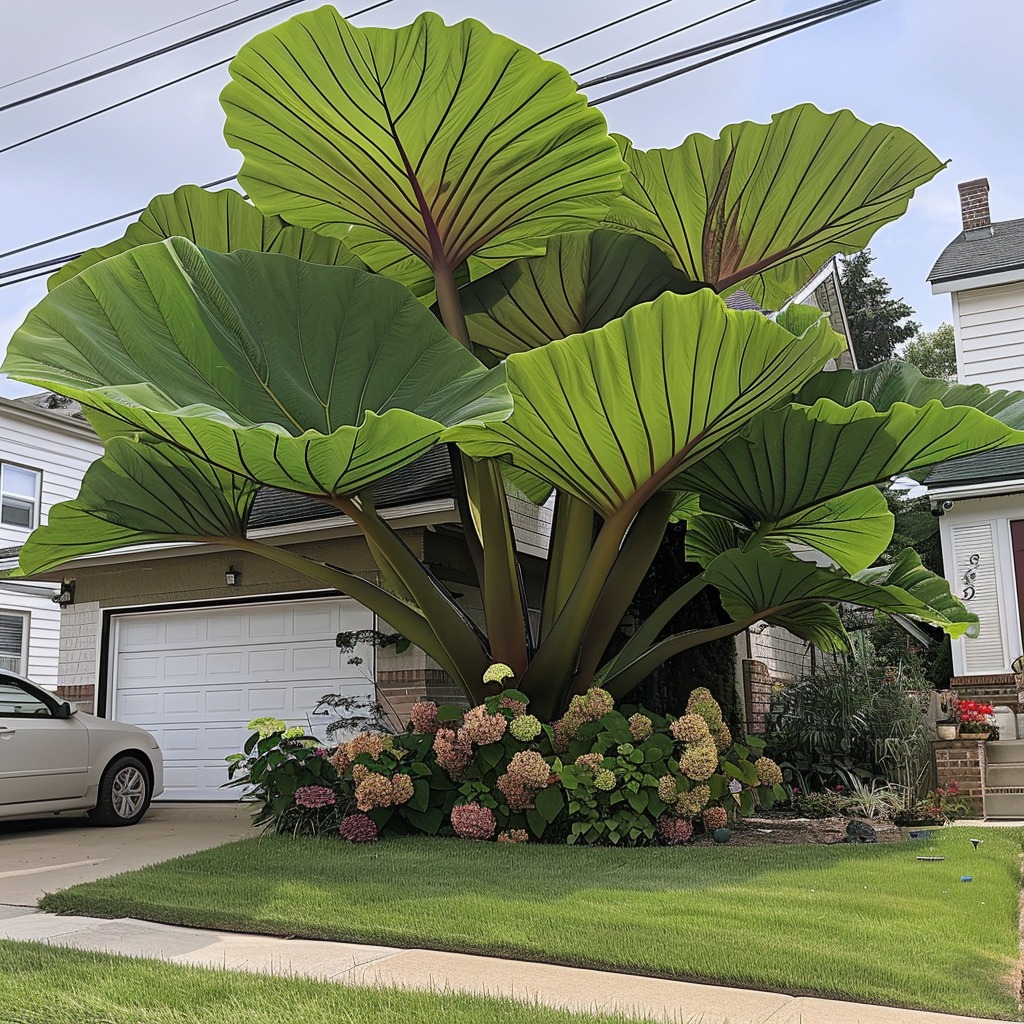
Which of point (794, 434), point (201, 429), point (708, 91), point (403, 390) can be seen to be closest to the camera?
point (201, 429)

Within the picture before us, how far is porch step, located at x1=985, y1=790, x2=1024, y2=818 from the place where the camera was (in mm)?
9883

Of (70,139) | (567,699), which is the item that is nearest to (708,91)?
(567,699)

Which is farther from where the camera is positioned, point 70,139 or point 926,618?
point 70,139

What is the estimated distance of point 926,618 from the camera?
8.87m

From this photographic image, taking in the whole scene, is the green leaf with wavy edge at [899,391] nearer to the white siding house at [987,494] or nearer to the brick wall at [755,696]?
the white siding house at [987,494]

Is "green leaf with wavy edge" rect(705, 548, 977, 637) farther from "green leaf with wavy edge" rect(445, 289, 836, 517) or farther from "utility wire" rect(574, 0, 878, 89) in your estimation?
"utility wire" rect(574, 0, 878, 89)

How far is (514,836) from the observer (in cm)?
756

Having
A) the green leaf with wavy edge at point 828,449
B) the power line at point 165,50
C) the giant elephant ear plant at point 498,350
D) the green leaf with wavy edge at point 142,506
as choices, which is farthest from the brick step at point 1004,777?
the power line at point 165,50

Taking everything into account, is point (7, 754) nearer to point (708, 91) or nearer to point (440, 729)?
point (440, 729)

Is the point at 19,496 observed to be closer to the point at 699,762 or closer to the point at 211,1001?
the point at 699,762

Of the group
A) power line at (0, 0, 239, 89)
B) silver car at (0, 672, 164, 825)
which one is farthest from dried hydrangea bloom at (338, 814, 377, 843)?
power line at (0, 0, 239, 89)

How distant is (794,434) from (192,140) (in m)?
8.99

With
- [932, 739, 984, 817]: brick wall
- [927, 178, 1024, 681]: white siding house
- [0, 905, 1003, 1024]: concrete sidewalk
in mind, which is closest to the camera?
[0, 905, 1003, 1024]: concrete sidewalk

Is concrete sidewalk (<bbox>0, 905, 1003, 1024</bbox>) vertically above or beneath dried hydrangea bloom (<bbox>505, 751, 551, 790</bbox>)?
beneath
